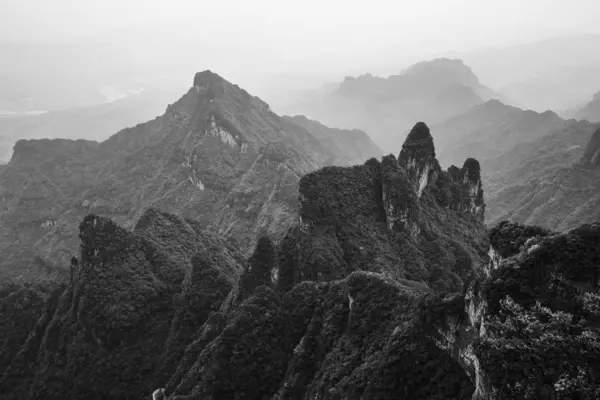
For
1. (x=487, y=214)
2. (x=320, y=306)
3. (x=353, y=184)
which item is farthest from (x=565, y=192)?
(x=320, y=306)

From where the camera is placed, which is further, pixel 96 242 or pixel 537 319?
pixel 96 242

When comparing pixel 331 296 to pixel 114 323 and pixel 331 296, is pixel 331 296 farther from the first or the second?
pixel 114 323

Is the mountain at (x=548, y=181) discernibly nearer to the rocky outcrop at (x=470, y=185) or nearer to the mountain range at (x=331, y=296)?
the mountain range at (x=331, y=296)

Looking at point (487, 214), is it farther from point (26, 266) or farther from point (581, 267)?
point (26, 266)

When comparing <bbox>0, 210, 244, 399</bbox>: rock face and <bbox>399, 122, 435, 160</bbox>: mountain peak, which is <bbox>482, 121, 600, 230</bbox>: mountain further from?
<bbox>0, 210, 244, 399</bbox>: rock face

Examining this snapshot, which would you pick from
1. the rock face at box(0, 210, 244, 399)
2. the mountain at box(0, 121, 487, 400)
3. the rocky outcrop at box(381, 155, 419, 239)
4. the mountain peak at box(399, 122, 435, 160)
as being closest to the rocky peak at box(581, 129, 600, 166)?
the mountain at box(0, 121, 487, 400)

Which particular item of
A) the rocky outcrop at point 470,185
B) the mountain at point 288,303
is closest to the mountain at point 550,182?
the rocky outcrop at point 470,185

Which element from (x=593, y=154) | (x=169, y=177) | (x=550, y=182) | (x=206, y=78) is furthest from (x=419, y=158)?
(x=206, y=78)
